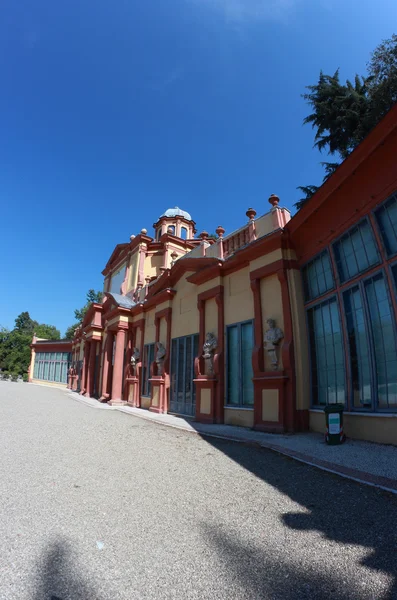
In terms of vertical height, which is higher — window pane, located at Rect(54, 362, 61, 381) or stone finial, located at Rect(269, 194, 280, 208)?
stone finial, located at Rect(269, 194, 280, 208)

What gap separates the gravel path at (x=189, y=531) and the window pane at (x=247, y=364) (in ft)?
12.0

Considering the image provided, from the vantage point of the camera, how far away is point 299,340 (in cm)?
786

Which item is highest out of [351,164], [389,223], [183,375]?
[351,164]

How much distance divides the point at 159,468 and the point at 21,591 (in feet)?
9.92

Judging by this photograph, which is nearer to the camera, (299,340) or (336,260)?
(336,260)

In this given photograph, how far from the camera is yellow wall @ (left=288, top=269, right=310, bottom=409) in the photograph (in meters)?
7.56

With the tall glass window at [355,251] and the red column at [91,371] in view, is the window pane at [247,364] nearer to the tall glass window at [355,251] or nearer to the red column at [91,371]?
the tall glass window at [355,251]

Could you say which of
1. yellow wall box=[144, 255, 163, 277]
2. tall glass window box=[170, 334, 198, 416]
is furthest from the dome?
tall glass window box=[170, 334, 198, 416]

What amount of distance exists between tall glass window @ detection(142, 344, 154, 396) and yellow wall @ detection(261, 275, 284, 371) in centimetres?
744

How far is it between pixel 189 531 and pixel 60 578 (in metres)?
1.12

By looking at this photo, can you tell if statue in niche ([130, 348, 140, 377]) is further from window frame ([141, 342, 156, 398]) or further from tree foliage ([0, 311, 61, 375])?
tree foliage ([0, 311, 61, 375])

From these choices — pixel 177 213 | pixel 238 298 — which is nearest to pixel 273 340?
pixel 238 298

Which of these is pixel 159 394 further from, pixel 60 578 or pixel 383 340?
pixel 60 578

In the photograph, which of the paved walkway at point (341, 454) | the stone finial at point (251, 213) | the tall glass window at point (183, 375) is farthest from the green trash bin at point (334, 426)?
the stone finial at point (251, 213)
